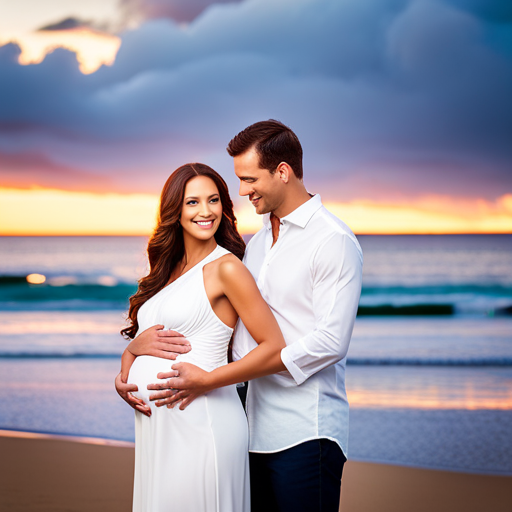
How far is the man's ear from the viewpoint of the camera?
2.39 metres

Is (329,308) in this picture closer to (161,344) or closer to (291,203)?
(291,203)

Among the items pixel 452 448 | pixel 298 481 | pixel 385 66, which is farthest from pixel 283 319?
pixel 385 66

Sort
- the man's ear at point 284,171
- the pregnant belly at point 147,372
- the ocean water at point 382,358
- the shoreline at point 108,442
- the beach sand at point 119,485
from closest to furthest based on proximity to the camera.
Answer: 1. the pregnant belly at point 147,372
2. the man's ear at point 284,171
3. the beach sand at point 119,485
4. the shoreline at point 108,442
5. the ocean water at point 382,358

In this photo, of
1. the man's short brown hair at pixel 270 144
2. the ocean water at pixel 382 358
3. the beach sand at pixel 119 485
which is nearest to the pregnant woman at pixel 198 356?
the man's short brown hair at pixel 270 144

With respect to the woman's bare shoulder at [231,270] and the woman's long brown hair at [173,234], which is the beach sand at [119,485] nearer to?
the woman's long brown hair at [173,234]

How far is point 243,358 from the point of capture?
2.22 meters

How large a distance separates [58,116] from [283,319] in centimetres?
1496

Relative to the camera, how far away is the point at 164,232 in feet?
8.45

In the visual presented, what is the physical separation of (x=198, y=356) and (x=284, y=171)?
76cm

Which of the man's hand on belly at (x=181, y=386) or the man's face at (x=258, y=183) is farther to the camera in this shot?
the man's face at (x=258, y=183)

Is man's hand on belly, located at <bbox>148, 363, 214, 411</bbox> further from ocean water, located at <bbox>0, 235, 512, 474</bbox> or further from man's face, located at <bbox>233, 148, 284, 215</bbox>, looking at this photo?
ocean water, located at <bbox>0, 235, 512, 474</bbox>

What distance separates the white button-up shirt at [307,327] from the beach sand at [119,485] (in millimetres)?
2017

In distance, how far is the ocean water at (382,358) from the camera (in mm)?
5500

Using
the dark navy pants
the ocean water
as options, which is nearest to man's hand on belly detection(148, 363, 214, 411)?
the dark navy pants
